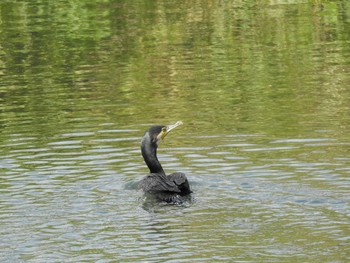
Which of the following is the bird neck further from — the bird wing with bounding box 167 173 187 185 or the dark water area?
the bird wing with bounding box 167 173 187 185

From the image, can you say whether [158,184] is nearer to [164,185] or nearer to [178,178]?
[164,185]

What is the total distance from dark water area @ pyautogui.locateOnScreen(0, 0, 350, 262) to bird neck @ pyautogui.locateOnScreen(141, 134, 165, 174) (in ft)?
1.07

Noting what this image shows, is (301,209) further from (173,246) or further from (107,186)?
(107,186)

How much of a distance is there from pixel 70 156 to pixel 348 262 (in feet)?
20.4

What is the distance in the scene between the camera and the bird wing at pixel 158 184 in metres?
13.6

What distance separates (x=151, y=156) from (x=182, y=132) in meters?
3.29

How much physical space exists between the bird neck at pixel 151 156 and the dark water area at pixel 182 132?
0.33 meters

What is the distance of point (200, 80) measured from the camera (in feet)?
73.5

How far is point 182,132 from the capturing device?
17.8 metres

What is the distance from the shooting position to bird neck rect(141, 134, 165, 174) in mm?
14492

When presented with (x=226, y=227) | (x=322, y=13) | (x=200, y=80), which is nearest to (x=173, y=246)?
(x=226, y=227)

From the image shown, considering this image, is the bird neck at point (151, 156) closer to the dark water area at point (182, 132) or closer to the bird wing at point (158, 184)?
the dark water area at point (182, 132)

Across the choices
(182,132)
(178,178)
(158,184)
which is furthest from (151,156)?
(182,132)

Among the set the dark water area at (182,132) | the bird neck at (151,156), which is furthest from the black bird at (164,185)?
the dark water area at (182,132)
